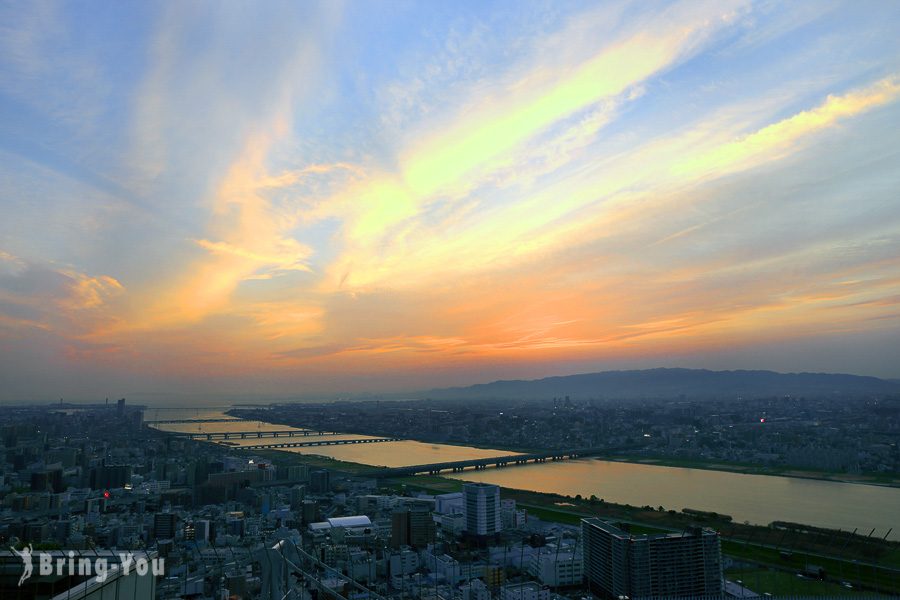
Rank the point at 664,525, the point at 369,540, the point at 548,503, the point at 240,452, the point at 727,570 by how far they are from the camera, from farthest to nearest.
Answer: the point at 240,452
the point at 548,503
the point at 664,525
the point at 369,540
the point at 727,570

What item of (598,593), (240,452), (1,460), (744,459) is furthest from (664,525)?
(1,460)

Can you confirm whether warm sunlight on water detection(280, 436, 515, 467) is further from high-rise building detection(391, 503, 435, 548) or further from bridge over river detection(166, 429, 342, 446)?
high-rise building detection(391, 503, 435, 548)

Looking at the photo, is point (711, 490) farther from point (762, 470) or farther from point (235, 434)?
point (235, 434)

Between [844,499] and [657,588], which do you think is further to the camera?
[844,499]

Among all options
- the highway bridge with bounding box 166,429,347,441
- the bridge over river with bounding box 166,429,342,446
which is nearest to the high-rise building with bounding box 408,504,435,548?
the bridge over river with bounding box 166,429,342,446

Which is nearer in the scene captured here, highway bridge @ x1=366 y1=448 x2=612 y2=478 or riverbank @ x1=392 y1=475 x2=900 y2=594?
riverbank @ x1=392 y1=475 x2=900 y2=594

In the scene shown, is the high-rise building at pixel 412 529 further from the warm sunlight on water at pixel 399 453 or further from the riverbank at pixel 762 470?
the riverbank at pixel 762 470

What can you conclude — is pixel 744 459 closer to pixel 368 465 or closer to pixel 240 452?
pixel 368 465
